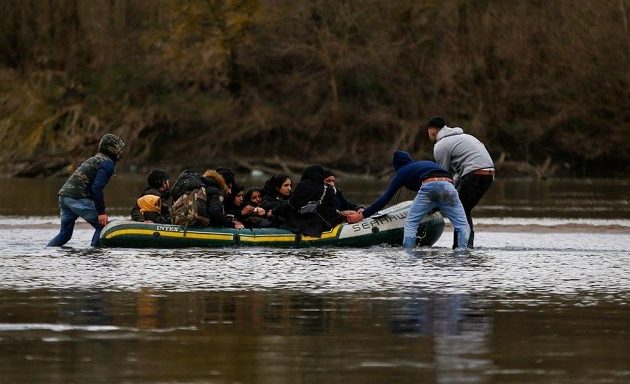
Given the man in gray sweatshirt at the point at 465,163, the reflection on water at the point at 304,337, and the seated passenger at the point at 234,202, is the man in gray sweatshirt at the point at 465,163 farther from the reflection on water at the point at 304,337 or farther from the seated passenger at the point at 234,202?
the reflection on water at the point at 304,337

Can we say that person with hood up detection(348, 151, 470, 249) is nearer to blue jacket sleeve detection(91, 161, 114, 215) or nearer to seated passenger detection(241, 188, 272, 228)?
seated passenger detection(241, 188, 272, 228)

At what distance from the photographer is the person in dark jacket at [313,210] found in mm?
21266

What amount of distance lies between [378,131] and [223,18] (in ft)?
30.3

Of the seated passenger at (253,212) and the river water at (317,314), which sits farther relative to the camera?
the seated passenger at (253,212)

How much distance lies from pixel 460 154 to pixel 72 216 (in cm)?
517

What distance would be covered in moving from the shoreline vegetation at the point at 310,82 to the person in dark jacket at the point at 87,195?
37035mm

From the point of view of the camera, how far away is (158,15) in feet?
226

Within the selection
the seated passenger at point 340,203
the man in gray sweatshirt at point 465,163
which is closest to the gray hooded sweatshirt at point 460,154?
the man in gray sweatshirt at point 465,163

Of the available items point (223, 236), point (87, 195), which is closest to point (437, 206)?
point (223, 236)

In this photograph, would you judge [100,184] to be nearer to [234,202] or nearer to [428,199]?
[234,202]

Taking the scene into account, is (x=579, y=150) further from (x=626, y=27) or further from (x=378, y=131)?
(x=378, y=131)

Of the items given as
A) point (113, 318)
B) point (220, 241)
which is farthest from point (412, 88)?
point (113, 318)

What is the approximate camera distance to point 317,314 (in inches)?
510

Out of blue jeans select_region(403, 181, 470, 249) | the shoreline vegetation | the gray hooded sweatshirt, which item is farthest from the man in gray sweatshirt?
A: the shoreline vegetation
